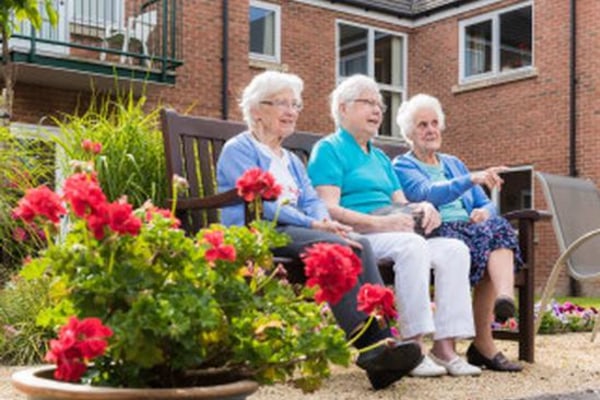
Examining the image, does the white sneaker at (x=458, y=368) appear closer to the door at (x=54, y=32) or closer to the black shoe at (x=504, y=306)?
the black shoe at (x=504, y=306)

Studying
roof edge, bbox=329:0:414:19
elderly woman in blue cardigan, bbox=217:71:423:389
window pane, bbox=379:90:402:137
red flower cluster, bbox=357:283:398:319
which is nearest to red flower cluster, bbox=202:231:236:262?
red flower cluster, bbox=357:283:398:319

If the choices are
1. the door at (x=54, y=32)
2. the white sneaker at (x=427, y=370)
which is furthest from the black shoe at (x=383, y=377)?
the door at (x=54, y=32)

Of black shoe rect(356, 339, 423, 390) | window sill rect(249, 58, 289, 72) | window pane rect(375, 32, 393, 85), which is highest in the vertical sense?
window pane rect(375, 32, 393, 85)

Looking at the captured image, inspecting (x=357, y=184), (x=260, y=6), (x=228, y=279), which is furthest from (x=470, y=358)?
(x=260, y=6)

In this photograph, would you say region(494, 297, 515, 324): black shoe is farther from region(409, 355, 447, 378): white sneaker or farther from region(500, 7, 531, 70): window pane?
region(500, 7, 531, 70): window pane

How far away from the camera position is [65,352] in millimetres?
1679

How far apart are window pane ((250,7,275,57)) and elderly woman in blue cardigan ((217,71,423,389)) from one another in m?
9.74

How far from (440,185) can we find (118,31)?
800cm

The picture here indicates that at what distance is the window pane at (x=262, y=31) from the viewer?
1319cm

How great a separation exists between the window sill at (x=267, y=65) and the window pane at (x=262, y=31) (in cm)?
31

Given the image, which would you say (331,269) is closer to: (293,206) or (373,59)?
(293,206)

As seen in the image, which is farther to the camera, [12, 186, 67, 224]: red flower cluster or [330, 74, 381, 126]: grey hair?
[330, 74, 381, 126]: grey hair

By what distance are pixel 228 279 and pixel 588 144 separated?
11.0m

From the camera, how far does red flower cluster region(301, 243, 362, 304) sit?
199 cm
